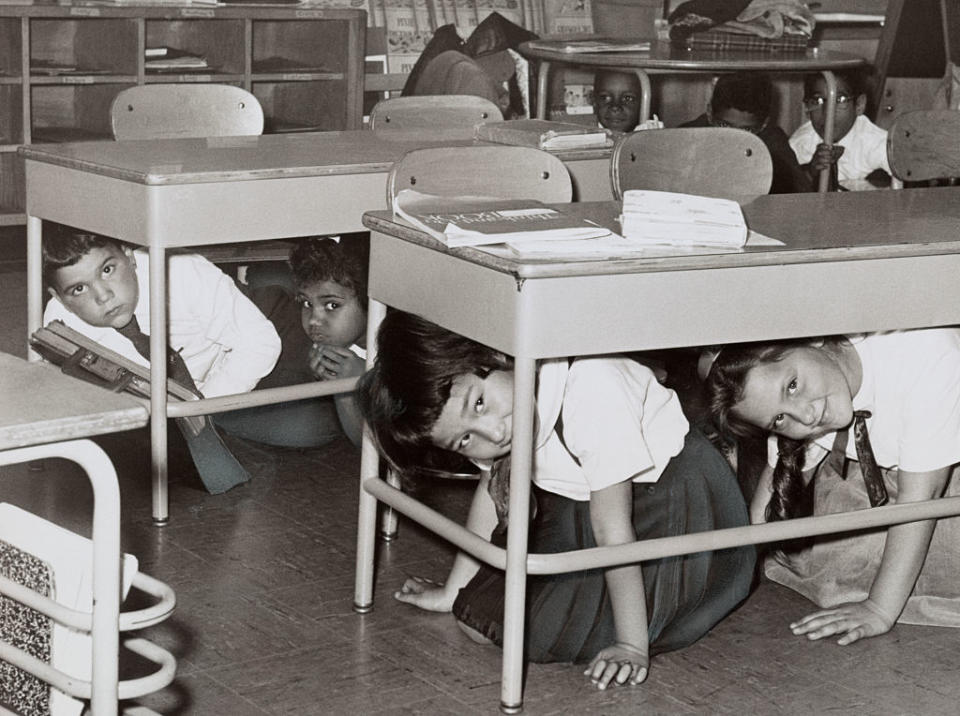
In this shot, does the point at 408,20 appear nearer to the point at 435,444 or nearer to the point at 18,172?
the point at 18,172

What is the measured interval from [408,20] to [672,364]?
153 inches

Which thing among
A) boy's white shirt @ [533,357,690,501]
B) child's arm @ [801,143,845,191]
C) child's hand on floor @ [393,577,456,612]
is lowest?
child's hand on floor @ [393,577,456,612]

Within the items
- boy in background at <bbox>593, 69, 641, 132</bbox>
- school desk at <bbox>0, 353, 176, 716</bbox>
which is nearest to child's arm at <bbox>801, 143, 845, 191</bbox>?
boy in background at <bbox>593, 69, 641, 132</bbox>

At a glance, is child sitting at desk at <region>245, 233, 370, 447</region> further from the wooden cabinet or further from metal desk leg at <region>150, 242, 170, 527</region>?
the wooden cabinet

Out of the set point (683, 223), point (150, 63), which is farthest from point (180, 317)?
point (150, 63)

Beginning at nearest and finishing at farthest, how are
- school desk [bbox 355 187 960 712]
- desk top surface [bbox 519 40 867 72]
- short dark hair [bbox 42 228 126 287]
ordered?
school desk [bbox 355 187 960 712] < short dark hair [bbox 42 228 126 287] < desk top surface [bbox 519 40 867 72]

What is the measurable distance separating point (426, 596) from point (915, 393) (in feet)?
3.01

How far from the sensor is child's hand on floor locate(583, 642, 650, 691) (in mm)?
2219

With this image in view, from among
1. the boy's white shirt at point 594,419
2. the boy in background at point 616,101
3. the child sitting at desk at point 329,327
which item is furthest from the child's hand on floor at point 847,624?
the boy in background at point 616,101

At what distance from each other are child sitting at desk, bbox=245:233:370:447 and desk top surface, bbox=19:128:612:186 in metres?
0.24

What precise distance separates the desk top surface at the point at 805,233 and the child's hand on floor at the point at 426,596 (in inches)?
27.1

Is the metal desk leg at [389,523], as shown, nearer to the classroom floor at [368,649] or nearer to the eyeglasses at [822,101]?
the classroom floor at [368,649]

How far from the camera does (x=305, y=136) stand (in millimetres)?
3406

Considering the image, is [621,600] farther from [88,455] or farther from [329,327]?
[329,327]
